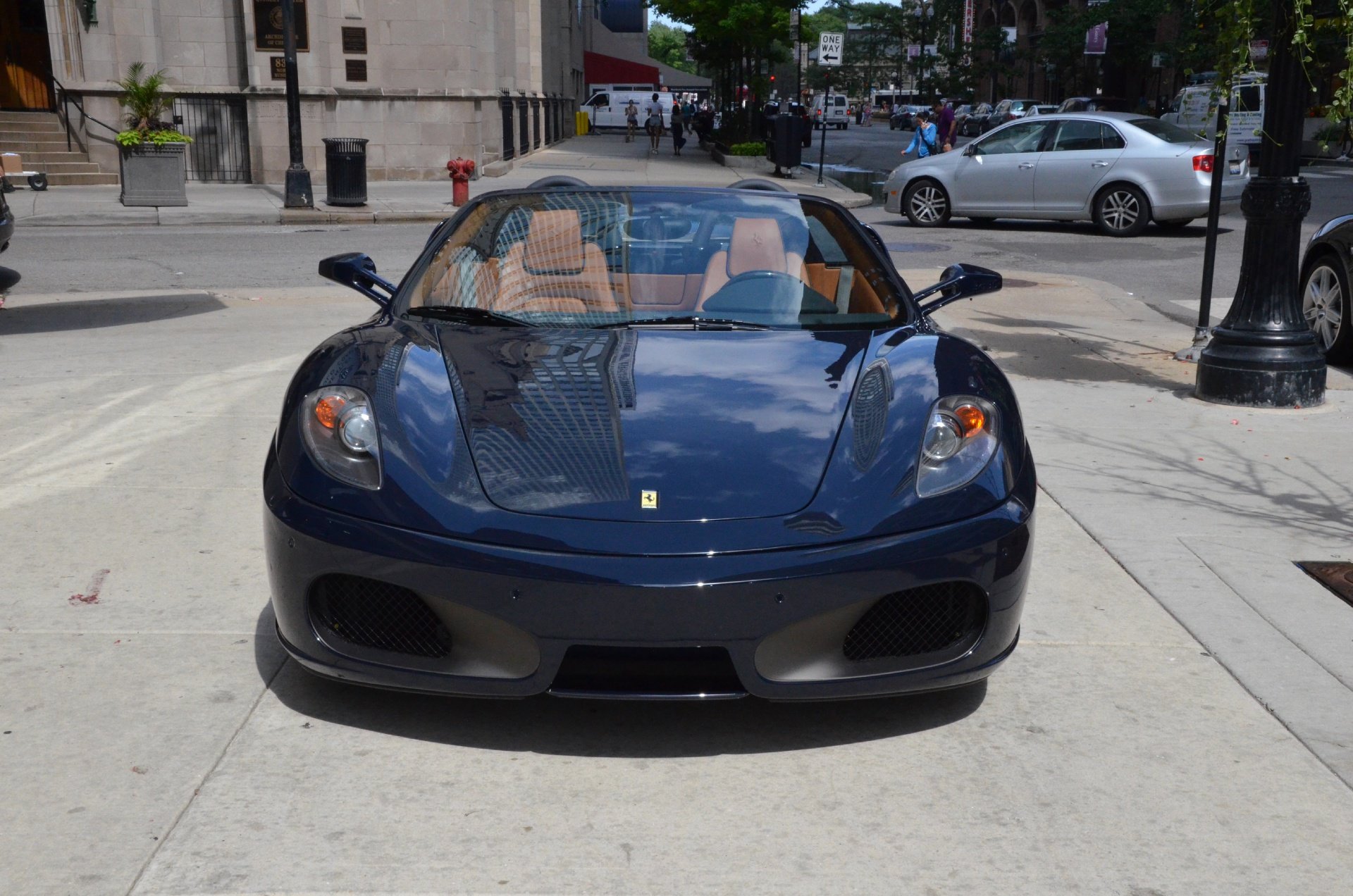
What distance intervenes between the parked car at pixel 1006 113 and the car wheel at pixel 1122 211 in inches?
1438

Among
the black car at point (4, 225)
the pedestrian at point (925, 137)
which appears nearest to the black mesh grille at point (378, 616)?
the black car at point (4, 225)

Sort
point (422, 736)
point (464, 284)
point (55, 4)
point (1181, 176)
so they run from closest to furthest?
1. point (422, 736)
2. point (464, 284)
3. point (1181, 176)
4. point (55, 4)

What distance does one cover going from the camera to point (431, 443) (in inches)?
140

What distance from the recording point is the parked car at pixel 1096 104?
1886 inches

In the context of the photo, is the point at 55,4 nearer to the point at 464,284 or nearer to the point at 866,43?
the point at 464,284

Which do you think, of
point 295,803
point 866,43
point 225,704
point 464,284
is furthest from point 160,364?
point 866,43

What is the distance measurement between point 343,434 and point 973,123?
60140 mm

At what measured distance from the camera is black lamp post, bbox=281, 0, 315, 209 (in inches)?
793

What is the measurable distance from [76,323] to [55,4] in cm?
1730

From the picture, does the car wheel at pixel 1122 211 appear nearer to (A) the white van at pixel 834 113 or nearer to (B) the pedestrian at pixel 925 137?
(B) the pedestrian at pixel 925 137

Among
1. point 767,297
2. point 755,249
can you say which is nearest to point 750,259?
point 755,249

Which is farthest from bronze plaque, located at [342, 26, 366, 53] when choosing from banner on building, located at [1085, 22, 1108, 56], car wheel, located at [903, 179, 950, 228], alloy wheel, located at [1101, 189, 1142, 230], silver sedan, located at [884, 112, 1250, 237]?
banner on building, located at [1085, 22, 1108, 56]

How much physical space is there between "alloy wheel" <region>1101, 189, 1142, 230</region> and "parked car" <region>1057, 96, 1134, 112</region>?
29.7m

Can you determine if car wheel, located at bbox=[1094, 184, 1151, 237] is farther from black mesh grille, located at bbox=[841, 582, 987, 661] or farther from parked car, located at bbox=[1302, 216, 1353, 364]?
black mesh grille, located at bbox=[841, 582, 987, 661]
